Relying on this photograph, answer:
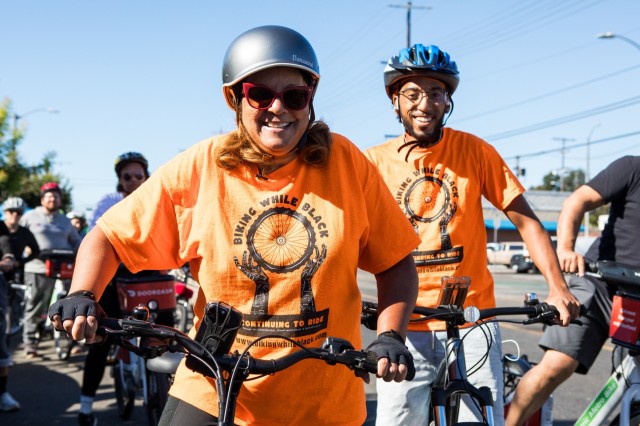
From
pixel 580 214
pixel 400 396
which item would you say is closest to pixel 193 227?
pixel 400 396

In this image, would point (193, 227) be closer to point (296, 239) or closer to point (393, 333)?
point (296, 239)

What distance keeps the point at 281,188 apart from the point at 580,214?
225 cm

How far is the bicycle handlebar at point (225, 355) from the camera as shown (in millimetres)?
2143

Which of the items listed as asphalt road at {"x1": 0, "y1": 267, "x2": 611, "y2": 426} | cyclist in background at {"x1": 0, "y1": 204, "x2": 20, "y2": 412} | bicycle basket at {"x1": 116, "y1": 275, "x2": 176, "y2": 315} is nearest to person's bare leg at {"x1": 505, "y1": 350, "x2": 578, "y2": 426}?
asphalt road at {"x1": 0, "y1": 267, "x2": 611, "y2": 426}

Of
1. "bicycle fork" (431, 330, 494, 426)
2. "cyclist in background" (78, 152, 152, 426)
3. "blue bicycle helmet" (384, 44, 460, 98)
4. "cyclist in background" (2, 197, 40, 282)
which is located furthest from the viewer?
"cyclist in background" (2, 197, 40, 282)

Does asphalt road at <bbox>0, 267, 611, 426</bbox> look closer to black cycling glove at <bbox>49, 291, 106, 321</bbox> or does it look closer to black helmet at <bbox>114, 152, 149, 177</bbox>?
black helmet at <bbox>114, 152, 149, 177</bbox>

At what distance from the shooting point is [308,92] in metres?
2.57

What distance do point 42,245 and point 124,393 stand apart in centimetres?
501

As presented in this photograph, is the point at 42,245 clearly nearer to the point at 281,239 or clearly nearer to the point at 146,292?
the point at 146,292

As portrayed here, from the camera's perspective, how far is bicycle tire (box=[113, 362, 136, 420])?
6512mm

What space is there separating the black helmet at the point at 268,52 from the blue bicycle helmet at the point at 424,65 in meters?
1.58

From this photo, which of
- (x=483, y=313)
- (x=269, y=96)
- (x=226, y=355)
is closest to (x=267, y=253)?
(x=226, y=355)

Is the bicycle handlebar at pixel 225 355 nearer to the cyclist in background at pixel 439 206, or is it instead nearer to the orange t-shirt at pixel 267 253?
the orange t-shirt at pixel 267 253

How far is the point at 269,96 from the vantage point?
2529 millimetres
